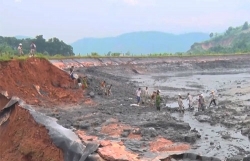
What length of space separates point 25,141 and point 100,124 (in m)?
6.42

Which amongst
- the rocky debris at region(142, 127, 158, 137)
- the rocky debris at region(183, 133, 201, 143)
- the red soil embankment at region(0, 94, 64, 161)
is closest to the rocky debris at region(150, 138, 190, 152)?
the rocky debris at region(183, 133, 201, 143)

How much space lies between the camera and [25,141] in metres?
13.9

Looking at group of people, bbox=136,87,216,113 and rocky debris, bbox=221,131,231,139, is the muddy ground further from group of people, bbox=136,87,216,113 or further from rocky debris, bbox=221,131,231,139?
group of people, bbox=136,87,216,113

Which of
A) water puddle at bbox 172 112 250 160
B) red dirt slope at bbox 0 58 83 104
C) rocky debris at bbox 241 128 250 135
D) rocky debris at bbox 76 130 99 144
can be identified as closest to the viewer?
rocky debris at bbox 76 130 99 144

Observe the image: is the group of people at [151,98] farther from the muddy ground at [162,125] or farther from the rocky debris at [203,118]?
the rocky debris at [203,118]

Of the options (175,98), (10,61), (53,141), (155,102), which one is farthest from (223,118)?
(10,61)

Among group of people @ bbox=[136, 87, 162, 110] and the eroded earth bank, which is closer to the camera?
the eroded earth bank

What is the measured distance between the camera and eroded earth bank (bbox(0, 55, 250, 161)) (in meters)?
13.6

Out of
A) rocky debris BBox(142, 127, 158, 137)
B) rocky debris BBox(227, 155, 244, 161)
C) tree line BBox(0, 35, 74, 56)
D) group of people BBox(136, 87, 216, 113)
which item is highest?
tree line BBox(0, 35, 74, 56)

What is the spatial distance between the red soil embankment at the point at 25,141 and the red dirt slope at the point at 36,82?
8.53 meters

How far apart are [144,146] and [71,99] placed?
1167 cm

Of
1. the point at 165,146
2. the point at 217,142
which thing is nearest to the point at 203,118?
the point at 217,142

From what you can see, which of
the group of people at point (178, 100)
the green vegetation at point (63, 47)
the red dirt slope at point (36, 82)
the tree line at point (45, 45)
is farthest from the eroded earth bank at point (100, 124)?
the tree line at point (45, 45)

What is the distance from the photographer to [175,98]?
31891 mm
